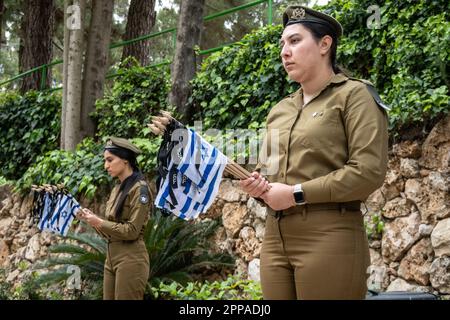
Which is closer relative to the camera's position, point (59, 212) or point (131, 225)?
point (131, 225)

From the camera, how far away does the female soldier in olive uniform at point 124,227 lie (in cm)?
443

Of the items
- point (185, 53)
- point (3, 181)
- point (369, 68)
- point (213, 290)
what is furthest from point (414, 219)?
point (3, 181)

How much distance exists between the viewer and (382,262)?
5.31 metres

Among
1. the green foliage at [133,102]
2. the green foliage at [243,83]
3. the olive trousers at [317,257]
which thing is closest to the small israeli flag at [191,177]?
the olive trousers at [317,257]

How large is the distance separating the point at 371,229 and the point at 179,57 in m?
4.04

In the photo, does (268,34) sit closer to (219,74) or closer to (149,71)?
(219,74)

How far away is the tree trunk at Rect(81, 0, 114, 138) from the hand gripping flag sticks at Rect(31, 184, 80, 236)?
4410 millimetres

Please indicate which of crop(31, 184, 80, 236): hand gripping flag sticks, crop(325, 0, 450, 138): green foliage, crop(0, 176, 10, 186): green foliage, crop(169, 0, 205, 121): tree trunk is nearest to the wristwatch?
crop(31, 184, 80, 236): hand gripping flag sticks

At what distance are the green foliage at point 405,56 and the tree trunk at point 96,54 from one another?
473 centimetres

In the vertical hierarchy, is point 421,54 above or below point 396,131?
above

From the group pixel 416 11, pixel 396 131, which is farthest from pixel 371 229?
pixel 416 11

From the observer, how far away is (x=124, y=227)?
175 inches

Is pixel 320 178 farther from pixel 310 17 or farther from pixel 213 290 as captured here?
pixel 213 290

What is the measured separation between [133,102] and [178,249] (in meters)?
2.99
